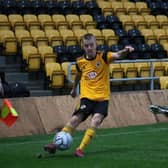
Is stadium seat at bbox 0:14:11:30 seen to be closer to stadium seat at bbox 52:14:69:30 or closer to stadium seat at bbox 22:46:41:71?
stadium seat at bbox 22:46:41:71

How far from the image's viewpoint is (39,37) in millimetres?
22359

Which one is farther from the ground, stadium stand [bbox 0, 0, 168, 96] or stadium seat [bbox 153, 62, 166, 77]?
stadium stand [bbox 0, 0, 168, 96]

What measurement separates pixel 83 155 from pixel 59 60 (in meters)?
12.1

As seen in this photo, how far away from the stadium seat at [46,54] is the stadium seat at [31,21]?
6.38ft

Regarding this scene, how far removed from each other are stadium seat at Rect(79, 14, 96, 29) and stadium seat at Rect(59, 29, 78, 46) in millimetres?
1683

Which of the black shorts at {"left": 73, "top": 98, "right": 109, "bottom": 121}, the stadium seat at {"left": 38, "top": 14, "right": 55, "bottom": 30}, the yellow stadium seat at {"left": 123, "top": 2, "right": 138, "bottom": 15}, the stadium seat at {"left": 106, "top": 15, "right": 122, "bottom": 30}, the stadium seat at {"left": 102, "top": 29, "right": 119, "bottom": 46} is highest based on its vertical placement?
the black shorts at {"left": 73, "top": 98, "right": 109, "bottom": 121}

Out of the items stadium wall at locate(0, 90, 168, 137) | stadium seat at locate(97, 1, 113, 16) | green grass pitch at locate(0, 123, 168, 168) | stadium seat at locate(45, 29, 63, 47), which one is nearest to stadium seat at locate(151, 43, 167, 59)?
stadium seat at locate(97, 1, 113, 16)

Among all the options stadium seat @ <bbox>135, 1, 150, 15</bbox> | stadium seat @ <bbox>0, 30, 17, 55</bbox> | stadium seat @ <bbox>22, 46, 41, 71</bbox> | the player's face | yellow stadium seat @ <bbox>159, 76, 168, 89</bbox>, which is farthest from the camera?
stadium seat @ <bbox>135, 1, 150, 15</bbox>

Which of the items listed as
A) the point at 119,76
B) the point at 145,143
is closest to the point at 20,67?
the point at 119,76

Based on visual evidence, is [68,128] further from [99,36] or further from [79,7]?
[79,7]

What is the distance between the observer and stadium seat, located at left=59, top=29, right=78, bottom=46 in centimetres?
2313

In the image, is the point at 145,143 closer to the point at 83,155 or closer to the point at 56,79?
the point at 83,155

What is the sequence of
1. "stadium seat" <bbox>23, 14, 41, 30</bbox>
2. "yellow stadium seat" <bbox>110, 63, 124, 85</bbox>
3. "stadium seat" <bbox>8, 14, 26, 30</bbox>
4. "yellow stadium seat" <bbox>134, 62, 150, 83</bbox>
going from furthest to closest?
1. "stadium seat" <bbox>23, 14, 41, 30</bbox>
2. "stadium seat" <bbox>8, 14, 26, 30</bbox>
3. "yellow stadium seat" <bbox>134, 62, 150, 83</bbox>
4. "yellow stadium seat" <bbox>110, 63, 124, 85</bbox>

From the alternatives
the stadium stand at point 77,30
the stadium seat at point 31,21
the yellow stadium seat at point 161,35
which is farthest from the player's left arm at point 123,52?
the yellow stadium seat at point 161,35
